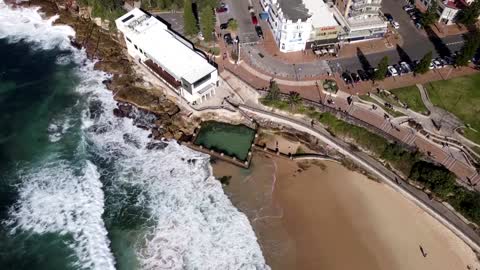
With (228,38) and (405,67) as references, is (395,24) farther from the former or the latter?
(228,38)

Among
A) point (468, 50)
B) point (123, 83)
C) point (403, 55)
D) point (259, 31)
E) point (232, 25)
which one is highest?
point (232, 25)

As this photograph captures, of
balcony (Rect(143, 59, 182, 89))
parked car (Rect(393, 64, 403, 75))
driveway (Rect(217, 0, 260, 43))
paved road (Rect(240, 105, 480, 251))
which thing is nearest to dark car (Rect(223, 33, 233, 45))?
driveway (Rect(217, 0, 260, 43))

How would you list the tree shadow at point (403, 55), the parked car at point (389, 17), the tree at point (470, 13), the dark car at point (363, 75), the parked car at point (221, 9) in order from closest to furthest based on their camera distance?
the dark car at point (363, 75) < the tree shadow at point (403, 55) < the tree at point (470, 13) < the parked car at point (221, 9) < the parked car at point (389, 17)

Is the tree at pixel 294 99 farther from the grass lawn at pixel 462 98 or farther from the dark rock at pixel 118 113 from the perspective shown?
the dark rock at pixel 118 113

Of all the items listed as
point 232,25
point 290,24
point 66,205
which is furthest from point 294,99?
point 66,205

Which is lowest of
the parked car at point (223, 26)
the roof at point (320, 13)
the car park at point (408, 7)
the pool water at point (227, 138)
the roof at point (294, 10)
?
the pool water at point (227, 138)

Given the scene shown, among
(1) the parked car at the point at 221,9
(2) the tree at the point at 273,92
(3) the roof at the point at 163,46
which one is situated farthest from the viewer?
(1) the parked car at the point at 221,9

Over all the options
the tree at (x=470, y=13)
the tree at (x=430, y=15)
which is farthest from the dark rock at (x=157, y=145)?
the tree at (x=470, y=13)
